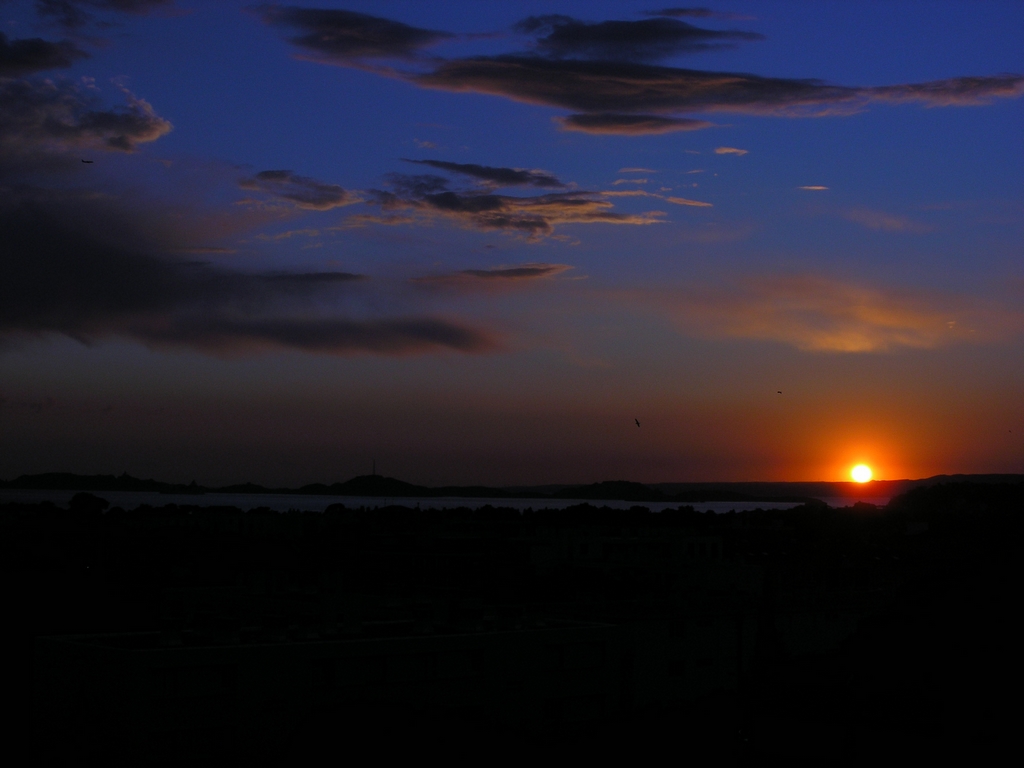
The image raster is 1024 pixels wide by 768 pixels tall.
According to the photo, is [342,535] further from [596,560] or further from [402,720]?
[402,720]

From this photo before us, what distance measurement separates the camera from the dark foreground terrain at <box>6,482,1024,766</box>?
26750 millimetres

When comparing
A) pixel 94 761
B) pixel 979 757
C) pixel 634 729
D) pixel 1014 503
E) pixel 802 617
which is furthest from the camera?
pixel 1014 503

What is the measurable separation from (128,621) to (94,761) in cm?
4809

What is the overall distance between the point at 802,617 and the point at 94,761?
3582cm

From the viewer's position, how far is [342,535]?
393 feet

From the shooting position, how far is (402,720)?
30094 millimetres

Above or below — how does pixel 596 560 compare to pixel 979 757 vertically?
above

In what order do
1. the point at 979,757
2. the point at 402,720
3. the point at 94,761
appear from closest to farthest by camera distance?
the point at 94,761 < the point at 402,720 < the point at 979,757

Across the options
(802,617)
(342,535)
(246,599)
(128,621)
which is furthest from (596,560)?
(342,535)

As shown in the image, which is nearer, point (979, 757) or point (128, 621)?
point (979, 757)

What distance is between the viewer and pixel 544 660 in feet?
110

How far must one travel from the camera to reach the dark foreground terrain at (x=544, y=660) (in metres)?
26.8

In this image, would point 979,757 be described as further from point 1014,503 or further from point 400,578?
point 1014,503

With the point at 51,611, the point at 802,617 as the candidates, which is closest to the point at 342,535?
the point at 51,611
